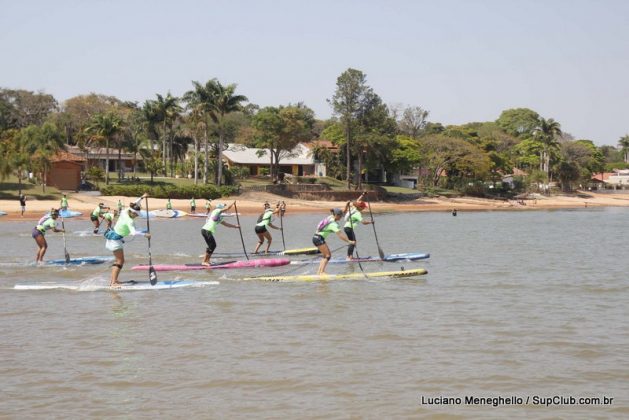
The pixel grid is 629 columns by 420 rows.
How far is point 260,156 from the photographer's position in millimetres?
87188

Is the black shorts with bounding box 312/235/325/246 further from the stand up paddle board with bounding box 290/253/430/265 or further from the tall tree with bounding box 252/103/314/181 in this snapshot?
the tall tree with bounding box 252/103/314/181

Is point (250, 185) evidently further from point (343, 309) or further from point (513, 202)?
point (343, 309)

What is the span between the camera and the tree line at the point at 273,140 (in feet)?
235

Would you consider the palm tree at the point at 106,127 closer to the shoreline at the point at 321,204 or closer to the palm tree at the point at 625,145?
the shoreline at the point at 321,204

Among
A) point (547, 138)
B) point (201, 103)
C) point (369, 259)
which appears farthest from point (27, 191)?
point (547, 138)

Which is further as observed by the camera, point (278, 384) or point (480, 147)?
point (480, 147)

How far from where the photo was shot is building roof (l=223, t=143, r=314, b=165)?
88688mm

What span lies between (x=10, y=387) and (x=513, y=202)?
281ft

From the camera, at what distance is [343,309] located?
16.5m

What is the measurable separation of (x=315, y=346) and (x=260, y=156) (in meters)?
75.1

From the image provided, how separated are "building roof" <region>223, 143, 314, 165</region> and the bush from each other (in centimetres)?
1750

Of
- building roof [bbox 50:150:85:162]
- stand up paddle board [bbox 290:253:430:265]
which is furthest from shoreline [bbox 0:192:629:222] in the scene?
stand up paddle board [bbox 290:253:430:265]

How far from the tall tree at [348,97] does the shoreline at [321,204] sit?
28.2ft

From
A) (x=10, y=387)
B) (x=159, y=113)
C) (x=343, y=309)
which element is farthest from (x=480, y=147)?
(x=10, y=387)
